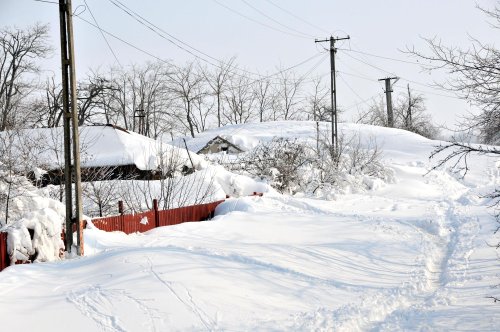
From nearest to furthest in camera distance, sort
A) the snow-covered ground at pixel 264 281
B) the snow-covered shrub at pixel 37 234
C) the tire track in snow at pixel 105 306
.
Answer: the tire track in snow at pixel 105 306
the snow-covered ground at pixel 264 281
the snow-covered shrub at pixel 37 234

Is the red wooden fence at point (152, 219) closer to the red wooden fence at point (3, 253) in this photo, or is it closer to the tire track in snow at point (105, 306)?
the red wooden fence at point (3, 253)

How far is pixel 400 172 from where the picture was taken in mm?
32219

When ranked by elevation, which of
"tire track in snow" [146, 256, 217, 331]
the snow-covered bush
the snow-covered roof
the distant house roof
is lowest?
"tire track in snow" [146, 256, 217, 331]

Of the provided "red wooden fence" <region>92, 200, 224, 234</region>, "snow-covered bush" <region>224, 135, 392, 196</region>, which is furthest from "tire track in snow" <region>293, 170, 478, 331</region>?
"snow-covered bush" <region>224, 135, 392, 196</region>

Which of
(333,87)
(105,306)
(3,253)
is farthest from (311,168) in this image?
(105,306)

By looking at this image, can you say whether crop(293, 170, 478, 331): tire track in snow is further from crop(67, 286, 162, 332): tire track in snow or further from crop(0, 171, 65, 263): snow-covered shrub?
crop(0, 171, 65, 263): snow-covered shrub

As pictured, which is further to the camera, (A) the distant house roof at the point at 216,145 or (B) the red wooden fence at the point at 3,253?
(A) the distant house roof at the point at 216,145

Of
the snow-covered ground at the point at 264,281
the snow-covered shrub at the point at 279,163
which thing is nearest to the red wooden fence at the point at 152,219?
the snow-covered ground at the point at 264,281

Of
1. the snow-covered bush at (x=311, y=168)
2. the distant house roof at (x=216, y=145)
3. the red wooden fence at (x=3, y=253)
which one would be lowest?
the red wooden fence at (x=3, y=253)

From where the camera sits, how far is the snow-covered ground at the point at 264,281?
6.60 m

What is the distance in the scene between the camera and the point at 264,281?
27.1 ft

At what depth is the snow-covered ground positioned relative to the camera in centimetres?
660

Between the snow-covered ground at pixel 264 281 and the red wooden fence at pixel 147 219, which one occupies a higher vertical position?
the red wooden fence at pixel 147 219

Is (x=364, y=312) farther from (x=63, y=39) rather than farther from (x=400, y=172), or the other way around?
(x=400, y=172)
